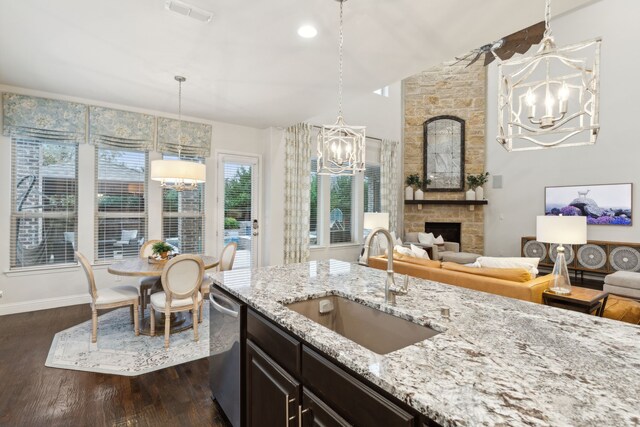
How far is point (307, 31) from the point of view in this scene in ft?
8.84

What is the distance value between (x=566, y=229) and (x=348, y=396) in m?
3.20

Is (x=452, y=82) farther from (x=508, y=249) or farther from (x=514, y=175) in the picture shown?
(x=508, y=249)

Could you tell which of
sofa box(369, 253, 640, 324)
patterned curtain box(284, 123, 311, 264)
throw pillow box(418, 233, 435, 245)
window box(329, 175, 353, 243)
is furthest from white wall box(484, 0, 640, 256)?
patterned curtain box(284, 123, 311, 264)

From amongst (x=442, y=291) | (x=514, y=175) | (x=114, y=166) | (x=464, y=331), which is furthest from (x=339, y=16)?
(x=514, y=175)

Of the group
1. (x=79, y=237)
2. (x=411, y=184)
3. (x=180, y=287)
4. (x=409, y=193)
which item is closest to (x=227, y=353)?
(x=180, y=287)

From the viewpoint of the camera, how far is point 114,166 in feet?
15.3

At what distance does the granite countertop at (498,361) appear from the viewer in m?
0.73

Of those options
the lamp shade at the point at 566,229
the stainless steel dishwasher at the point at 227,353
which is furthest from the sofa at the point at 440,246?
the stainless steel dishwasher at the point at 227,353

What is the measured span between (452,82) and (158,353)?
853cm

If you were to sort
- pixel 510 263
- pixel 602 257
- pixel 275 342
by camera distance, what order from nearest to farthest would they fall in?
pixel 275 342, pixel 510 263, pixel 602 257

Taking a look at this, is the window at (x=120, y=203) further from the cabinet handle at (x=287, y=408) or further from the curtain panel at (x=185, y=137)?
the cabinet handle at (x=287, y=408)

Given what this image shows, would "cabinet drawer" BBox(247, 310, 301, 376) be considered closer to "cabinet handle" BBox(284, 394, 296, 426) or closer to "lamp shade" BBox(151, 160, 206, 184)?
"cabinet handle" BBox(284, 394, 296, 426)

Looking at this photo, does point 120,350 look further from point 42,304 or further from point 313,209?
point 313,209

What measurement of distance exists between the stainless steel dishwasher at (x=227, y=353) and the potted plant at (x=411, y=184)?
664 cm
